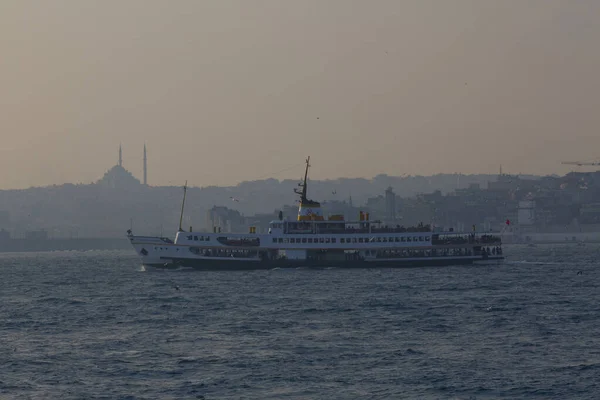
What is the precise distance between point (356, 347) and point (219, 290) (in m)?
35.7

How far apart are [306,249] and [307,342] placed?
203ft

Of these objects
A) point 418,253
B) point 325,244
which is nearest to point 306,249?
point 325,244

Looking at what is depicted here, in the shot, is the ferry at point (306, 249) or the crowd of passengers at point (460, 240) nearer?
the ferry at point (306, 249)

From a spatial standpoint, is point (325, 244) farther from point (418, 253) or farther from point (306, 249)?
point (418, 253)

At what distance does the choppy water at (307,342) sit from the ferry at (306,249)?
24.6 meters

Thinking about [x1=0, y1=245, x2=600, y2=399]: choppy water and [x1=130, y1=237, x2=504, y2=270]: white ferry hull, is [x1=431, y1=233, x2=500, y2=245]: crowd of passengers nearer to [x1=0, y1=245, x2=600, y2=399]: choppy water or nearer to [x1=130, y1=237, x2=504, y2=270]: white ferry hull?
[x1=130, y1=237, x2=504, y2=270]: white ferry hull

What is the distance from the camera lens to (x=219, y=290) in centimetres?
8288

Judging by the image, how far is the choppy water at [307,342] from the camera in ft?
129

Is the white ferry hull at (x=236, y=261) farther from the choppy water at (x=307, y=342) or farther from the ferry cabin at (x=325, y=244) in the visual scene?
the choppy water at (x=307, y=342)

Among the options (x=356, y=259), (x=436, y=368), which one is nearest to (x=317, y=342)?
(x=436, y=368)

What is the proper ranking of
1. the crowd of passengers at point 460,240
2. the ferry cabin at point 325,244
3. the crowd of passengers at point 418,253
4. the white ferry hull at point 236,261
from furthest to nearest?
the crowd of passengers at point 460,240 < the crowd of passengers at point 418,253 < the ferry cabin at point 325,244 < the white ferry hull at point 236,261

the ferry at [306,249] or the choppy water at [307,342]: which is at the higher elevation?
the ferry at [306,249]

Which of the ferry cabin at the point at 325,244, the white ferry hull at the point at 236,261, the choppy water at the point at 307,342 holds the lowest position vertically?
the choppy water at the point at 307,342

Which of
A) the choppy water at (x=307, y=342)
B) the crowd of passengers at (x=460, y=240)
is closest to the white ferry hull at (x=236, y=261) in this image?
the crowd of passengers at (x=460, y=240)
